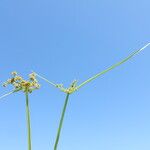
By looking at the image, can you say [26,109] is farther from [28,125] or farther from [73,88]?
[73,88]

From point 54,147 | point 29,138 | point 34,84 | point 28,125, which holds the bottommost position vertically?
point 54,147

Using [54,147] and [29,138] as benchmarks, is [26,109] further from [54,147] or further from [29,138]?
[54,147]

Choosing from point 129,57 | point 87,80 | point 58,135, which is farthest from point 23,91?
point 129,57

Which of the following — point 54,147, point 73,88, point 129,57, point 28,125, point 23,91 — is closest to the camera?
point 54,147

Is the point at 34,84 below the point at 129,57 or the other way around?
the other way around

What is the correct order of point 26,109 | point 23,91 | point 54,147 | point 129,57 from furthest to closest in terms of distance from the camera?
1. point 23,91
2. point 26,109
3. point 129,57
4. point 54,147

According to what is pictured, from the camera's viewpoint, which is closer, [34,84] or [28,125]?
[28,125]

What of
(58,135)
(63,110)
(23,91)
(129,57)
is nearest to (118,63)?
(129,57)

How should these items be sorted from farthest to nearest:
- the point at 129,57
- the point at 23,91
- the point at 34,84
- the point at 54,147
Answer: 1. the point at 34,84
2. the point at 23,91
3. the point at 129,57
4. the point at 54,147

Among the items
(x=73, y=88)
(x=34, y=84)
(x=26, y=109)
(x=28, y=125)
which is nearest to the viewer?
(x=28, y=125)

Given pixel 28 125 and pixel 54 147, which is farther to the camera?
pixel 28 125
